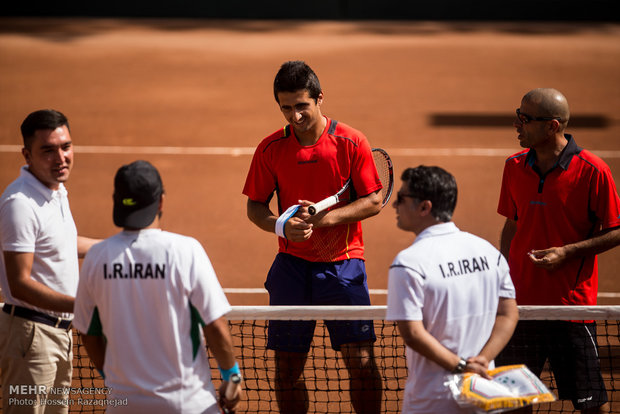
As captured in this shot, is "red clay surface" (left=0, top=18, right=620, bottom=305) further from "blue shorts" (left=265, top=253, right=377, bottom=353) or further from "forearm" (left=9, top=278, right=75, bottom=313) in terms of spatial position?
"forearm" (left=9, top=278, right=75, bottom=313)

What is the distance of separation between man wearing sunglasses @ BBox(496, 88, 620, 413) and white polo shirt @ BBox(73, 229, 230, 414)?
93.3 inches

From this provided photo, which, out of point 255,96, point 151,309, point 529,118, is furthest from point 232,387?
point 255,96

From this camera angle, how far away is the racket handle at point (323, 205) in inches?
191

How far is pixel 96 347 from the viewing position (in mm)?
3576

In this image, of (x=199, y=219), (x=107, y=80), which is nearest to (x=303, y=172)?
(x=199, y=219)

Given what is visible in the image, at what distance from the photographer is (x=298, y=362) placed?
16.6 feet

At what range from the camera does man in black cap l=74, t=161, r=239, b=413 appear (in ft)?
11.0

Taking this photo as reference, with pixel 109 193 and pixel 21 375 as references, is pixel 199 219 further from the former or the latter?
pixel 21 375

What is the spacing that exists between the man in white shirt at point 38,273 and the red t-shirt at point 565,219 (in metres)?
3.02

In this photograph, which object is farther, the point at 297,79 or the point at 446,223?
the point at 297,79

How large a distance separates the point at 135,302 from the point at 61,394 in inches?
57.2

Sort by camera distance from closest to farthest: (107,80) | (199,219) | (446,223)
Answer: (446,223), (199,219), (107,80)

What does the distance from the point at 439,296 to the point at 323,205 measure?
160 cm

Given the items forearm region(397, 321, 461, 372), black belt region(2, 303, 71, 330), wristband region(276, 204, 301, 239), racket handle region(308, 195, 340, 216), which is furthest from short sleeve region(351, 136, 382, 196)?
black belt region(2, 303, 71, 330)
